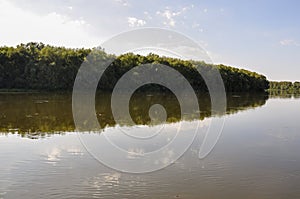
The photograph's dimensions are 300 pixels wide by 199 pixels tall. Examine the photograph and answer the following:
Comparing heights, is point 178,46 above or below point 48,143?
above

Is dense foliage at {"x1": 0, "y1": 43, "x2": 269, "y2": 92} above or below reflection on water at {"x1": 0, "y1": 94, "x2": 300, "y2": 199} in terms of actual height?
above

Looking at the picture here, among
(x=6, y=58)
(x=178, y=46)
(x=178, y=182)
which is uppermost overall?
(x=6, y=58)

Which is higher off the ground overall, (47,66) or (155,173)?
(47,66)

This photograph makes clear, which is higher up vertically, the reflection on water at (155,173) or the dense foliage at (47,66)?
the dense foliage at (47,66)

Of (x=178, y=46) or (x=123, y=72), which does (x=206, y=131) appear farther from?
(x=123, y=72)

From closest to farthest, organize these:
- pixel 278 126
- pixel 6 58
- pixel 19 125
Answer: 1. pixel 19 125
2. pixel 278 126
3. pixel 6 58

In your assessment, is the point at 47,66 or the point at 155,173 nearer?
the point at 155,173

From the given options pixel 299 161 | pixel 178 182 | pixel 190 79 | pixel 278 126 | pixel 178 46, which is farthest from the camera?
pixel 190 79

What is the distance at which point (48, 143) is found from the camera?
16.3m

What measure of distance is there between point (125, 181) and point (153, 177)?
43.6 inches

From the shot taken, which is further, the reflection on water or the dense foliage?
the dense foliage

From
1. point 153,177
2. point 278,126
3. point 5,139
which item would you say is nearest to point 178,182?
point 153,177

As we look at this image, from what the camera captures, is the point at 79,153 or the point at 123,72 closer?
the point at 79,153

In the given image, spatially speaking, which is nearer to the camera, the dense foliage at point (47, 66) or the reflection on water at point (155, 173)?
the reflection on water at point (155, 173)
